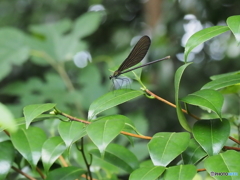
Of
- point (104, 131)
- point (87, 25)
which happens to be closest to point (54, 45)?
point (87, 25)

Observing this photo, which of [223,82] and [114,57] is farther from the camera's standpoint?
[114,57]

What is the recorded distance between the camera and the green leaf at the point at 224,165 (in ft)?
2.11

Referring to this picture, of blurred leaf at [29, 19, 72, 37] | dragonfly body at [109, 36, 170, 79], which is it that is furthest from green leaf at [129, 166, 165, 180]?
blurred leaf at [29, 19, 72, 37]

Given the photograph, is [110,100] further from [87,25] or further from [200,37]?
[87,25]

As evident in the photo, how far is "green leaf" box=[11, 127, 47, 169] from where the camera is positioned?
2.69 feet

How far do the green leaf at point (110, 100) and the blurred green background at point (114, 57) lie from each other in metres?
1.20

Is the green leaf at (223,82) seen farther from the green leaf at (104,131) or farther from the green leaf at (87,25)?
the green leaf at (87,25)

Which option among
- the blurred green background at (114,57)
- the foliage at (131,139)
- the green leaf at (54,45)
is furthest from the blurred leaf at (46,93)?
the foliage at (131,139)

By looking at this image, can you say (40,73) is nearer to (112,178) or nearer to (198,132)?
(112,178)

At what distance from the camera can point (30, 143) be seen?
2.78ft

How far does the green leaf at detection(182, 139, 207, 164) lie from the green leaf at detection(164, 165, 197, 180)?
65 mm

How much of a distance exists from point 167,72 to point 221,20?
1.67 feet

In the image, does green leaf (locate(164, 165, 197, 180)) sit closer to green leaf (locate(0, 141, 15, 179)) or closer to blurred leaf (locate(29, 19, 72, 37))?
green leaf (locate(0, 141, 15, 179))

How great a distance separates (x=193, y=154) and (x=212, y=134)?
Answer: 6 centimetres
